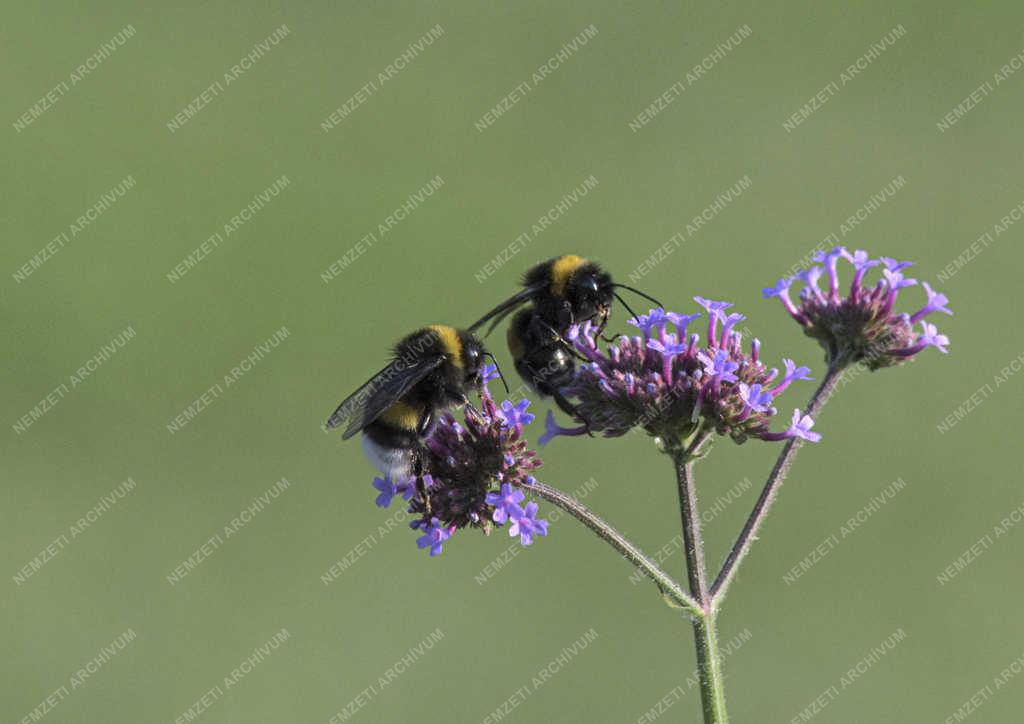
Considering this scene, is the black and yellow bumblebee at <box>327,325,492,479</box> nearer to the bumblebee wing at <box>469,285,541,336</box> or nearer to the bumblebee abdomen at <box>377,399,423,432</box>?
the bumblebee abdomen at <box>377,399,423,432</box>

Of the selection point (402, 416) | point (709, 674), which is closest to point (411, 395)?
point (402, 416)

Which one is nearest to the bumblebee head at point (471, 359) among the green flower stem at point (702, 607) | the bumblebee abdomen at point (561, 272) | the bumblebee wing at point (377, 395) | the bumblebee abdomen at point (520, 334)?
the bumblebee wing at point (377, 395)

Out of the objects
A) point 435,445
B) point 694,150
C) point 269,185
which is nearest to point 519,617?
point 435,445

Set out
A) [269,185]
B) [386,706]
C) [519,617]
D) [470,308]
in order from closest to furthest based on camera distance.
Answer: [386,706], [519,617], [470,308], [269,185]

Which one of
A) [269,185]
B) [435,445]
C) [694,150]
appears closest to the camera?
[435,445]

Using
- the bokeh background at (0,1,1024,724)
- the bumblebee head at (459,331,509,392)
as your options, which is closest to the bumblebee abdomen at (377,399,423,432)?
the bumblebee head at (459,331,509,392)

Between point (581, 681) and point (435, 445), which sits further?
point (581, 681)

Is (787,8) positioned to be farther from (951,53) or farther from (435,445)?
(435,445)

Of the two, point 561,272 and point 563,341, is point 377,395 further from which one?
point 561,272

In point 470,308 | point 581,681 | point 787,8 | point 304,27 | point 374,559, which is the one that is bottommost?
point 581,681
